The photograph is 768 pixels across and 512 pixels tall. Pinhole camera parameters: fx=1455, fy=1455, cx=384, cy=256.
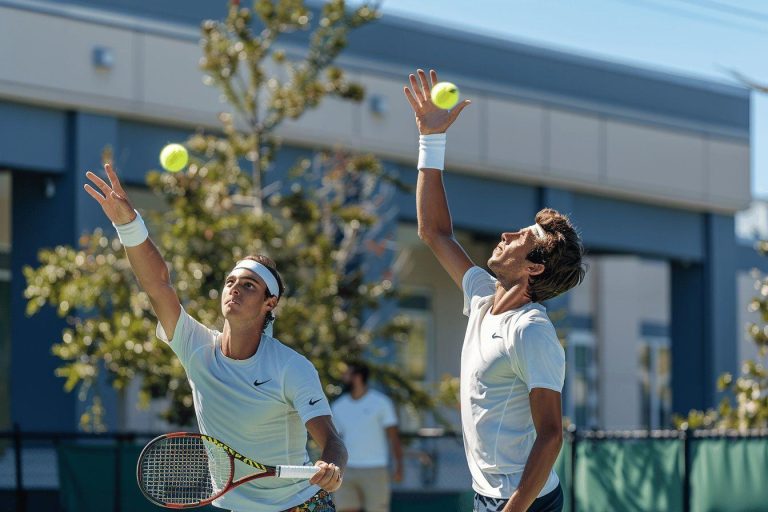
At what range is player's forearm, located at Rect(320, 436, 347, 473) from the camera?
17.0 ft

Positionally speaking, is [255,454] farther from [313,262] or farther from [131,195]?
[131,195]

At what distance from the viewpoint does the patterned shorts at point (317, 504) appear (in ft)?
17.9

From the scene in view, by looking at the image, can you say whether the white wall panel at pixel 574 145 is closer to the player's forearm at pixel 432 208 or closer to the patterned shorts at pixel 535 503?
the player's forearm at pixel 432 208

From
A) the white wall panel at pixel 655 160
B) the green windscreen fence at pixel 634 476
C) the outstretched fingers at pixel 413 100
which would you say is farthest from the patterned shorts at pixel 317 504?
the white wall panel at pixel 655 160

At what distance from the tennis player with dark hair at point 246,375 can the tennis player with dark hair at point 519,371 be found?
0.60m

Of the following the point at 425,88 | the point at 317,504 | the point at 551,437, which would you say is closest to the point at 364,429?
the point at 425,88

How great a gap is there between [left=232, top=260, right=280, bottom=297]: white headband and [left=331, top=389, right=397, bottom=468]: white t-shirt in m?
6.24

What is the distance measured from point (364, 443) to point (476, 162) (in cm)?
996

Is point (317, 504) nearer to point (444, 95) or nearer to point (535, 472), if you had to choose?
point (535, 472)

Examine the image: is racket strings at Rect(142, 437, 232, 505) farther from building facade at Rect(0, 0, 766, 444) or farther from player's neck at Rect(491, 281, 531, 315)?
building facade at Rect(0, 0, 766, 444)

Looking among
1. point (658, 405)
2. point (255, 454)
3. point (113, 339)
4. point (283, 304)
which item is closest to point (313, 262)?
point (283, 304)

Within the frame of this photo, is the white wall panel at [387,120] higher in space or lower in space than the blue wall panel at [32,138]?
higher

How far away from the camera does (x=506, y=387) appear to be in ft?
16.7

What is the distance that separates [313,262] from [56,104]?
16.2 feet
